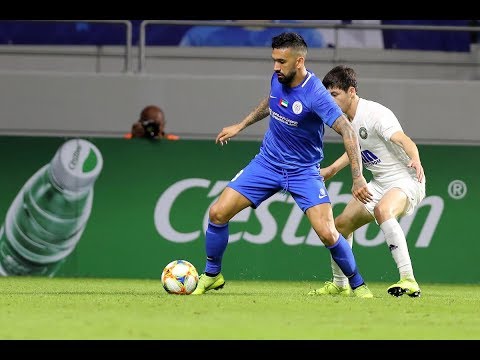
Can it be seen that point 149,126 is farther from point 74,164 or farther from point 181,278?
point 181,278

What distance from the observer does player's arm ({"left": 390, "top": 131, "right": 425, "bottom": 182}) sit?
1042 cm

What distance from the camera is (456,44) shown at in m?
17.3

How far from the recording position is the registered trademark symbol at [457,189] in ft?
46.2

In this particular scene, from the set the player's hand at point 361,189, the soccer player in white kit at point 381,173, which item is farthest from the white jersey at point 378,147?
the player's hand at point 361,189

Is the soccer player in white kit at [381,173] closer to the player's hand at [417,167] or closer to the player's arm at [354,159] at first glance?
the player's hand at [417,167]

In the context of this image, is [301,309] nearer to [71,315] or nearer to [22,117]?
[71,315]

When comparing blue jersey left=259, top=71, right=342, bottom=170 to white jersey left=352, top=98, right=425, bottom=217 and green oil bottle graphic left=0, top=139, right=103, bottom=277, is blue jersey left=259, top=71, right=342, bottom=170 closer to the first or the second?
white jersey left=352, top=98, right=425, bottom=217

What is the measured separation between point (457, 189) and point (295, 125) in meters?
4.32

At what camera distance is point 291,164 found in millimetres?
10375

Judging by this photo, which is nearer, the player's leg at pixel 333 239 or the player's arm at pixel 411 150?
the player's leg at pixel 333 239

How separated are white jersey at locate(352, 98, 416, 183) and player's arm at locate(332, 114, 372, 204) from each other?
1068 mm

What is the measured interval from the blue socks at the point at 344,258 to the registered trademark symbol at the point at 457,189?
398 cm

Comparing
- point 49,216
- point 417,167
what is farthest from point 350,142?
point 49,216

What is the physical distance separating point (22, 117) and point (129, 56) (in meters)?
1.56
